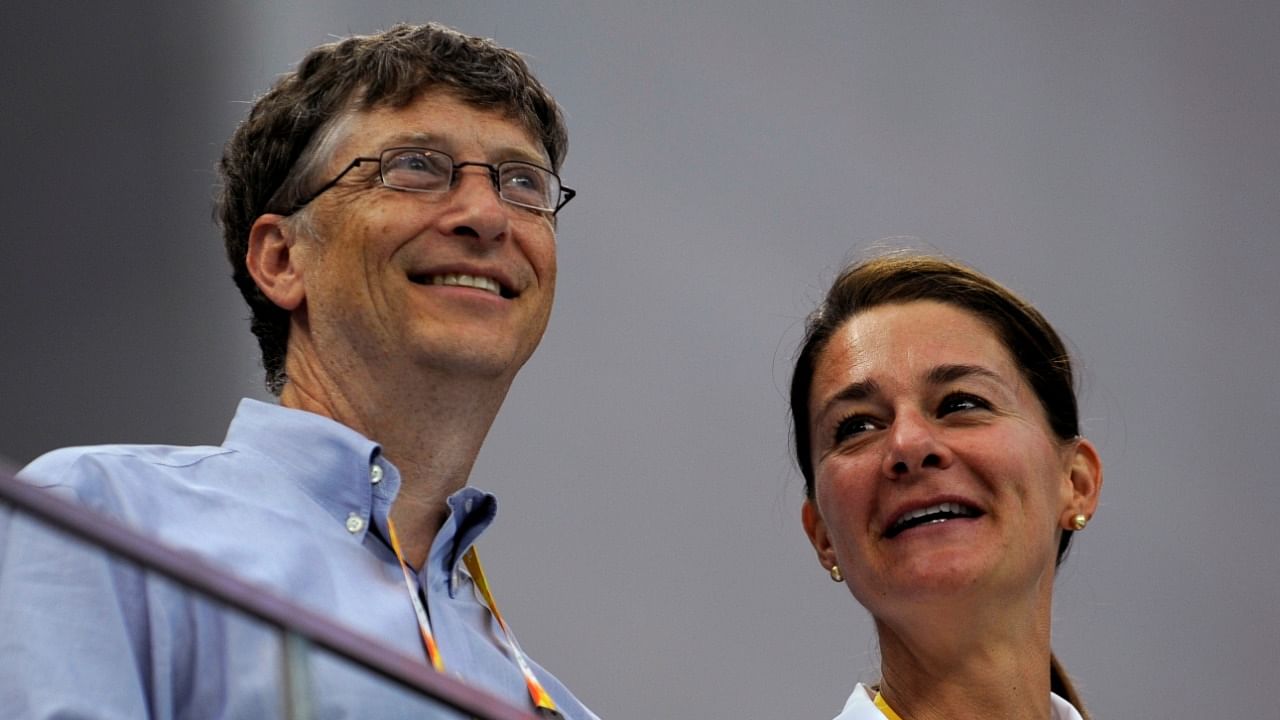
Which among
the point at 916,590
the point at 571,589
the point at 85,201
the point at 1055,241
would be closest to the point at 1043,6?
the point at 1055,241

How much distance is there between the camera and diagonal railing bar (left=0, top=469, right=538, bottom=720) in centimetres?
99

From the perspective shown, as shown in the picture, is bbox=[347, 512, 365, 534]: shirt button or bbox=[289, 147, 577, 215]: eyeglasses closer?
bbox=[347, 512, 365, 534]: shirt button

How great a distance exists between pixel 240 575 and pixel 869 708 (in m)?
0.86

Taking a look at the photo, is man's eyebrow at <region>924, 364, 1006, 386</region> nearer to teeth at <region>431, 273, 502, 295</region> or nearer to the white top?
the white top

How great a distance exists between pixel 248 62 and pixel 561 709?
2203mm

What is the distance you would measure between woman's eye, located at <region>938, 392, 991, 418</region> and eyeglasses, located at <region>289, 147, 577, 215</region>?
0.57 meters

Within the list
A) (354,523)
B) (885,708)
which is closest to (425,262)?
(354,523)

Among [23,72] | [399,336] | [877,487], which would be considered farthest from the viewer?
[23,72]

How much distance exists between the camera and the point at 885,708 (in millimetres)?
2178

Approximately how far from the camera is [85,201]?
3.60 m

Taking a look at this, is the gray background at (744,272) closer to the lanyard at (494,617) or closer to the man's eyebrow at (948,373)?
the man's eyebrow at (948,373)

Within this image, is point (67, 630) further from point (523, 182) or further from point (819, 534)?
point (819, 534)

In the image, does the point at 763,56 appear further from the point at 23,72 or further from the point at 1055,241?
the point at 23,72

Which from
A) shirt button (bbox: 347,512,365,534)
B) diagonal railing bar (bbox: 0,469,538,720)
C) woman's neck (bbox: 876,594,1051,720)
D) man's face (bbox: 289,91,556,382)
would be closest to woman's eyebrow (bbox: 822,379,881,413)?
woman's neck (bbox: 876,594,1051,720)
